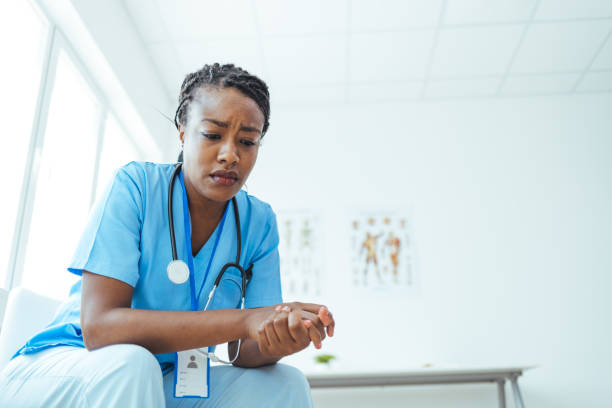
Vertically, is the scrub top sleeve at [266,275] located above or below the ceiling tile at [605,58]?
below

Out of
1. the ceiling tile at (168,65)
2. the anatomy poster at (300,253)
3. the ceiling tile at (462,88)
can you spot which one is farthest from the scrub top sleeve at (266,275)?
the ceiling tile at (462,88)

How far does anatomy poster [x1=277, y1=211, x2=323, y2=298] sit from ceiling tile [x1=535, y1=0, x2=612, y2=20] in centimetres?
169

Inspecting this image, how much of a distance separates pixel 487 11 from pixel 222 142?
222 cm

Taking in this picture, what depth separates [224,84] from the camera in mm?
1084

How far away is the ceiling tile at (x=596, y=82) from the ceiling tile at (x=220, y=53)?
2.07 meters

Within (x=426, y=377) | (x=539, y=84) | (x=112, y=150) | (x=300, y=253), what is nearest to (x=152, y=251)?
(x=426, y=377)

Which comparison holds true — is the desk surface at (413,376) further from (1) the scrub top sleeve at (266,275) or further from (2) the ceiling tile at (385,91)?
(2) the ceiling tile at (385,91)

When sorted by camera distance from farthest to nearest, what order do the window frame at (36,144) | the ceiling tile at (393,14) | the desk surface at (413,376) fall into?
1. the ceiling tile at (393,14)
2. the desk surface at (413,376)
3. the window frame at (36,144)

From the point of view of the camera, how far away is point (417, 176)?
333 cm

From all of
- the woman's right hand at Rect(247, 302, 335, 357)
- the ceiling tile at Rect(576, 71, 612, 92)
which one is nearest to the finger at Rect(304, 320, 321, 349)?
the woman's right hand at Rect(247, 302, 335, 357)

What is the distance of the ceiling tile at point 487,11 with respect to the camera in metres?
2.69

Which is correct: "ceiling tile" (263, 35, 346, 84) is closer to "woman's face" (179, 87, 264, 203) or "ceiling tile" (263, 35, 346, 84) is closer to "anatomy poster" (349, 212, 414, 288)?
"anatomy poster" (349, 212, 414, 288)

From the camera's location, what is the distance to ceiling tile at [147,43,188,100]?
3011 mm

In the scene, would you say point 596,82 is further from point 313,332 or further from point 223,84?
point 313,332
